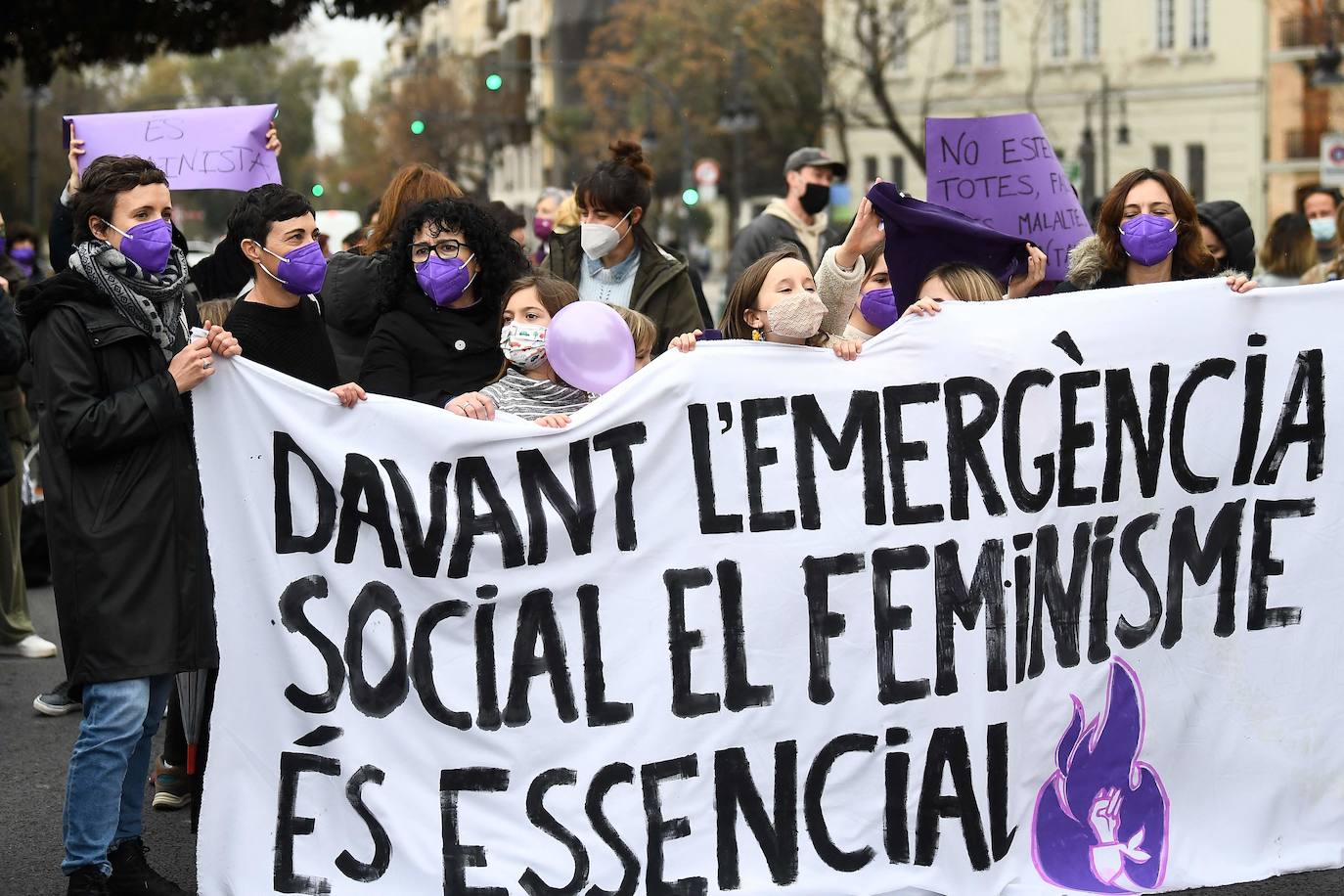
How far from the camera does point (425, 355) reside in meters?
5.50

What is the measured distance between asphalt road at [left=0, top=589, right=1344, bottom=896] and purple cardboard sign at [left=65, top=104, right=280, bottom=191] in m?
2.07

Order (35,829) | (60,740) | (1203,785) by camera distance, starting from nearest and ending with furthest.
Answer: (1203,785) → (35,829) → (60,740)

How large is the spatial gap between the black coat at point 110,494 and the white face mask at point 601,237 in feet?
7.47

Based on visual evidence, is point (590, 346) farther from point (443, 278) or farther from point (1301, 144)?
point (1301, 144)

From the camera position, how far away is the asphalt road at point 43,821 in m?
5.09

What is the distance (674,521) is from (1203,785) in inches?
63.9

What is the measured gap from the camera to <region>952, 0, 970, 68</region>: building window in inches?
2046

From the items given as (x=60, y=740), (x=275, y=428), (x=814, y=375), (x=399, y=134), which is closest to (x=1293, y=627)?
(x=814, y=375)

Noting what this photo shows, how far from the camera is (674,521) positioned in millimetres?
4836

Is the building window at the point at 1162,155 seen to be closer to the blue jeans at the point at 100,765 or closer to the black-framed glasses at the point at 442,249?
the black-framed glasses at the point at 442,249

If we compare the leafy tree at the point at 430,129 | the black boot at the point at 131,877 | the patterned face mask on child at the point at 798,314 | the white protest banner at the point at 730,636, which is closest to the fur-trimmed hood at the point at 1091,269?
the white protest banner at the point at 730,636

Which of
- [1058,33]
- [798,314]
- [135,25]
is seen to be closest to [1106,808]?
[798,314]

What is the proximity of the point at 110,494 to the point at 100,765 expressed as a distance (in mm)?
662

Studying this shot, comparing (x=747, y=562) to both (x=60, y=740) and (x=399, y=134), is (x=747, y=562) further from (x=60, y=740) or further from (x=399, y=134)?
(x=399, y=134)
